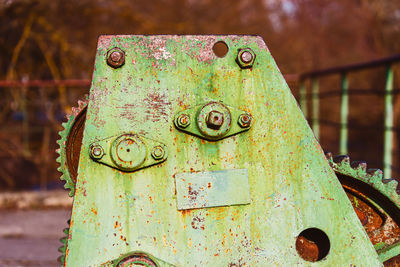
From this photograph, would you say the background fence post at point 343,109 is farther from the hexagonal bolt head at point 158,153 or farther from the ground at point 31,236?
the hexagonal bolt head at point 158,153

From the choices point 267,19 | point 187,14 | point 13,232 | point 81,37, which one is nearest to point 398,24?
point 267,19

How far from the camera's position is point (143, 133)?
131 cm

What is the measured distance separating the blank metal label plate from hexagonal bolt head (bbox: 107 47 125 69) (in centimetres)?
35

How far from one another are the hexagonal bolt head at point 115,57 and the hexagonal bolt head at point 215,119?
0.95 ft

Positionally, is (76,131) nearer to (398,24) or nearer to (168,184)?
(168,184)

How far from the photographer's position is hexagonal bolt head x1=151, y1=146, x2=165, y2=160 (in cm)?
129

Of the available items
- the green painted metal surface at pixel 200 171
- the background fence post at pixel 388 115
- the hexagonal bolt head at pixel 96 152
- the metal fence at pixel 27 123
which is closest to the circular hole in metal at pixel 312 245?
the green painted metal surface at pixel 200 171

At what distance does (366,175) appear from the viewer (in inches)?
59.9

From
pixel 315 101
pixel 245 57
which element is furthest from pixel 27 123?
pixel 245 57

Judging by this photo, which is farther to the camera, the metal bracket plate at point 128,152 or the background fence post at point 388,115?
the background fence post at point 388,115

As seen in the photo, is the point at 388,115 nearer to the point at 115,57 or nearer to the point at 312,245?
the point at 312,245

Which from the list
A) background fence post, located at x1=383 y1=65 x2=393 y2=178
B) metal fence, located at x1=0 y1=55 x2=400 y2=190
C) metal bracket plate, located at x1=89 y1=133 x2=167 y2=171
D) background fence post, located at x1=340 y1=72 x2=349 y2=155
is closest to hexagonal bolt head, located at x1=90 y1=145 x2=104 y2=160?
metal bracket plate, located at x1=89 y1=133 x2=167 y2=171

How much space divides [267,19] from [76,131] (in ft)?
32.2

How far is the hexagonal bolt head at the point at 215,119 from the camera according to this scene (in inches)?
50.6
